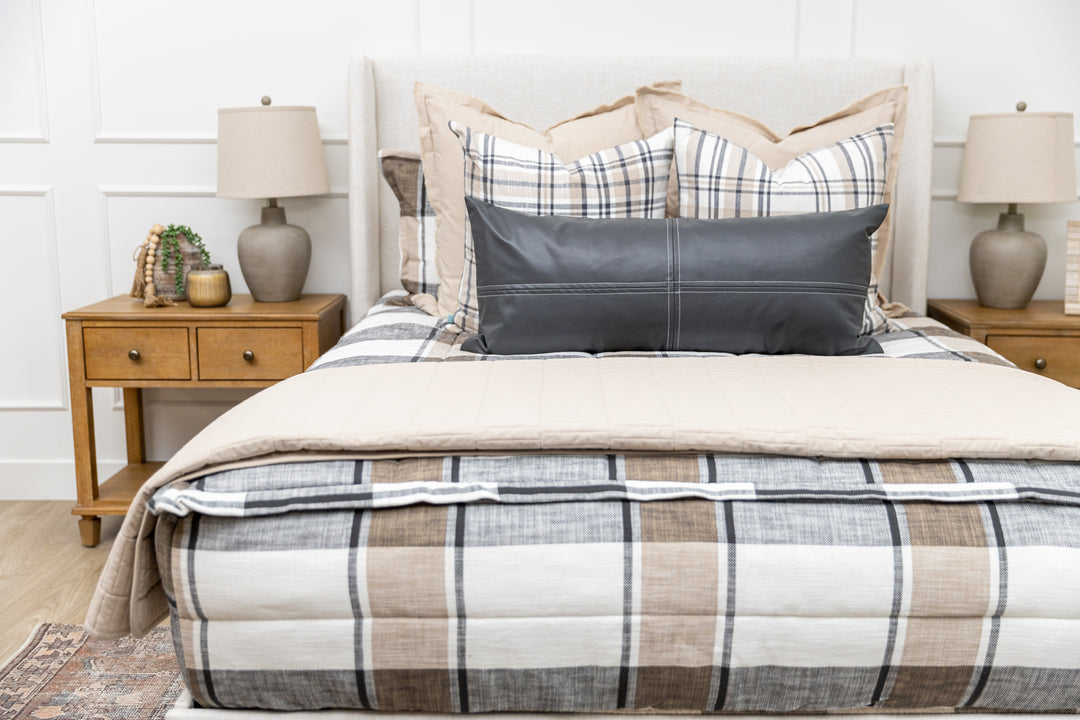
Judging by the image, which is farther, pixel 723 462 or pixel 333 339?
pixel 333 339

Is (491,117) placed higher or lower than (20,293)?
higher

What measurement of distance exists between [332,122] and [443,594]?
75.6 inches

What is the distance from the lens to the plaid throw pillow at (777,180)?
6.83 feet

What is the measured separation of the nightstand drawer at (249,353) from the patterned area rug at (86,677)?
2.22 feet

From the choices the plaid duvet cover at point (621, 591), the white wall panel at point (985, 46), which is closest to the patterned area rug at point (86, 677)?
the plaid duvet cover at point (621, 591)

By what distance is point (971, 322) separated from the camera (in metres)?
2.43

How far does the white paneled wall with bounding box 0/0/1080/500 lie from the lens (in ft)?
9.00

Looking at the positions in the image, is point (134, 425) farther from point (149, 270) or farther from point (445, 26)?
point (445, 26)

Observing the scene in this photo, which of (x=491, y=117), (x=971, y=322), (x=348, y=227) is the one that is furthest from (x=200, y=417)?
(x=971, y=322)

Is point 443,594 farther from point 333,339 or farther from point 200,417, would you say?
point 200,417

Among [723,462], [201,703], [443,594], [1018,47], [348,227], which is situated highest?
[1018,47]

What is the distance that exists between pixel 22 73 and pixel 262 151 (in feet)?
2.82

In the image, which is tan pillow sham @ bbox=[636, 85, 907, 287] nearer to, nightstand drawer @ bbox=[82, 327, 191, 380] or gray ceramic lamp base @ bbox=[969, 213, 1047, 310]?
gray ceramic lamp base @ bbox=[969, 213, 1047, 310]

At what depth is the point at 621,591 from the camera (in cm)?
124
